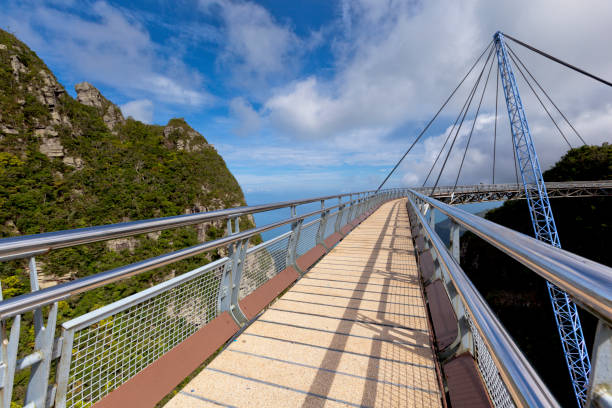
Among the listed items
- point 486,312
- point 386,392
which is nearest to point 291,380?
point 386,392

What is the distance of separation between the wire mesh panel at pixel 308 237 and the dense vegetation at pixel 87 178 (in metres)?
46.4

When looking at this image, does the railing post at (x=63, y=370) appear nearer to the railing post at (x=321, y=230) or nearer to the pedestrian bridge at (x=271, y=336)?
the pedestrian bridge at (x=271, y=336)

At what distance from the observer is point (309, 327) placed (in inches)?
124

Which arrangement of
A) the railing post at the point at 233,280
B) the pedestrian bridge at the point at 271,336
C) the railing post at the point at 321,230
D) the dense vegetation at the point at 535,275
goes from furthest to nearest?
1. the dense vegetation at the point at 535,275
2. the railing post at the point at 321,230
3. the railing post at the point at 233,280
4. the pedestrian bridge at the point at 271,336

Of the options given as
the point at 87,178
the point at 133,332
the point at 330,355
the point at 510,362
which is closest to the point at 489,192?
the point at 330,355

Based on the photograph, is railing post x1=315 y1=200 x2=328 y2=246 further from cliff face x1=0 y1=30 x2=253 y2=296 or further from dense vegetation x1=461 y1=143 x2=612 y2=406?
cliff face x1=0 y1=30 x2=253 y2=296

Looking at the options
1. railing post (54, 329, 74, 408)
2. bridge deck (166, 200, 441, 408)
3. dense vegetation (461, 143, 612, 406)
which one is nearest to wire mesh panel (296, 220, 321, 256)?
bridge deck (166, 200, 441, 408)

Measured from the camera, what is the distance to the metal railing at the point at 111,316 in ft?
3.89

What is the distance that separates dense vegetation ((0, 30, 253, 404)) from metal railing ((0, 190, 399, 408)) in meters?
48.1

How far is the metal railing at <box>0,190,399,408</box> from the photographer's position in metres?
1.18

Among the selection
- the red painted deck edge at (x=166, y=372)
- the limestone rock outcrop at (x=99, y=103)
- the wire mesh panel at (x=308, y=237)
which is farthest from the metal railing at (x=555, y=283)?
the limestone rock outcrop at (x=99, y=103)

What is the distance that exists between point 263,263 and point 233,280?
0.99 m

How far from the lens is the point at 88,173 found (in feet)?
221

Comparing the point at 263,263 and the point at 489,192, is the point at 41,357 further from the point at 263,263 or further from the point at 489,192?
the point at 489,192
